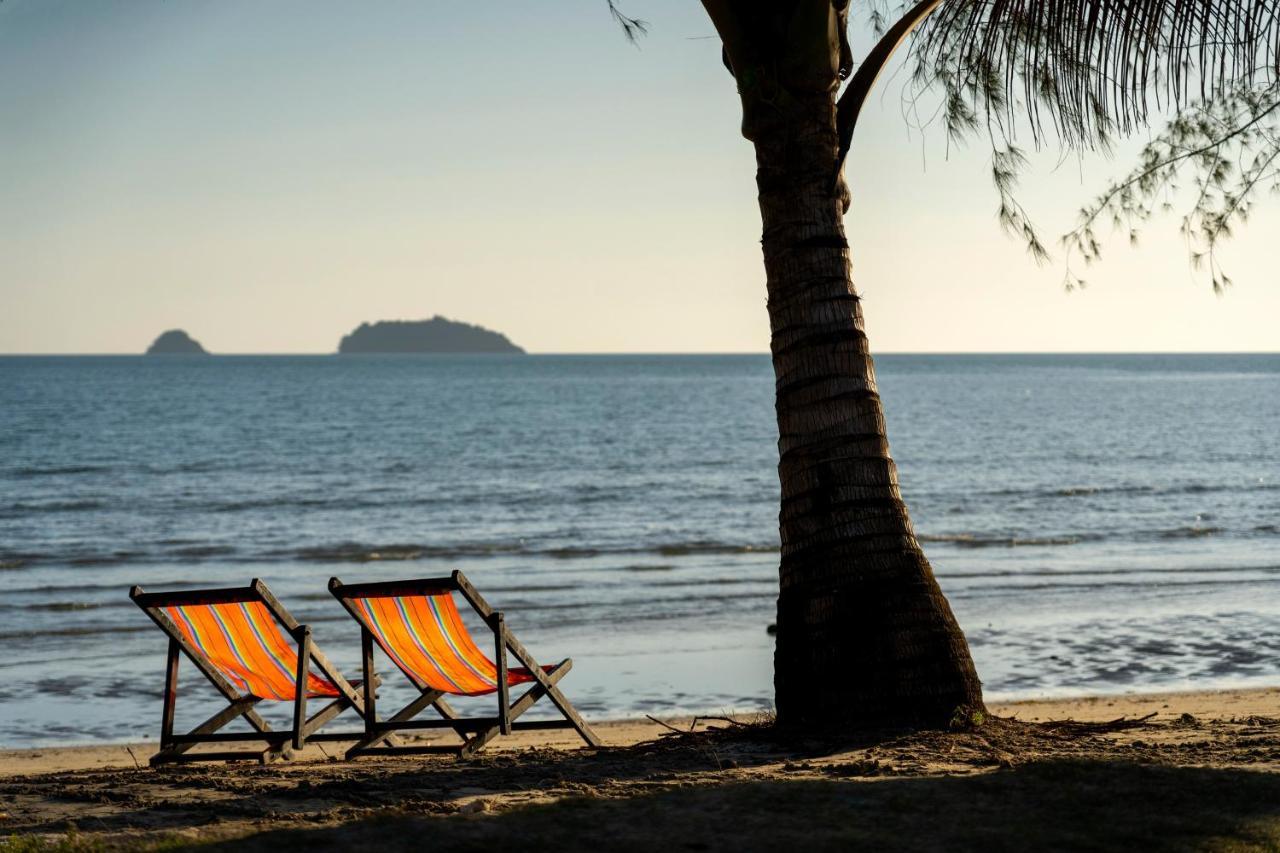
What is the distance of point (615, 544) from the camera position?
61.6 ft

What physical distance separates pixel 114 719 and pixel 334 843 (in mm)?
5357

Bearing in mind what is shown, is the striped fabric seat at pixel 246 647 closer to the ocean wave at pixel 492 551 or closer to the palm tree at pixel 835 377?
the palm tree at pixel 835 377

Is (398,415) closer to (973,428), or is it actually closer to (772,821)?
(973,428)

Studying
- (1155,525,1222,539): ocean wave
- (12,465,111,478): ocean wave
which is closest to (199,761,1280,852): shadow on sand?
(1155,525,1222,539): ocean wave

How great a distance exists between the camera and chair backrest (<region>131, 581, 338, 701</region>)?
5.97 meters

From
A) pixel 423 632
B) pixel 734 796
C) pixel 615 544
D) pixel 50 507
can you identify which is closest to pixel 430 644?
pixel 423 632

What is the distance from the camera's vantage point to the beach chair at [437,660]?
5.83 m

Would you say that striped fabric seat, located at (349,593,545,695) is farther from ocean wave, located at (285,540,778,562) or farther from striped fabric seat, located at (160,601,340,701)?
ocean wave, located at (285,540,778,562)

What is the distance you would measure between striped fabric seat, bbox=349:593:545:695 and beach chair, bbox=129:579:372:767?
1.02ft

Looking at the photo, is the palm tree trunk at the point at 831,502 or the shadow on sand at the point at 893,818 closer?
the shadow on sand at the point at 893,818

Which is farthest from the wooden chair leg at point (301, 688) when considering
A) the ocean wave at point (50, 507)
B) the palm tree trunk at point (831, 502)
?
the ocean wave at point (50, 507)

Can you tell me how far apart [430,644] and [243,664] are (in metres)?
0.89

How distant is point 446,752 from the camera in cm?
589

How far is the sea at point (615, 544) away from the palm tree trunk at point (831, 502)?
9.21 feet
